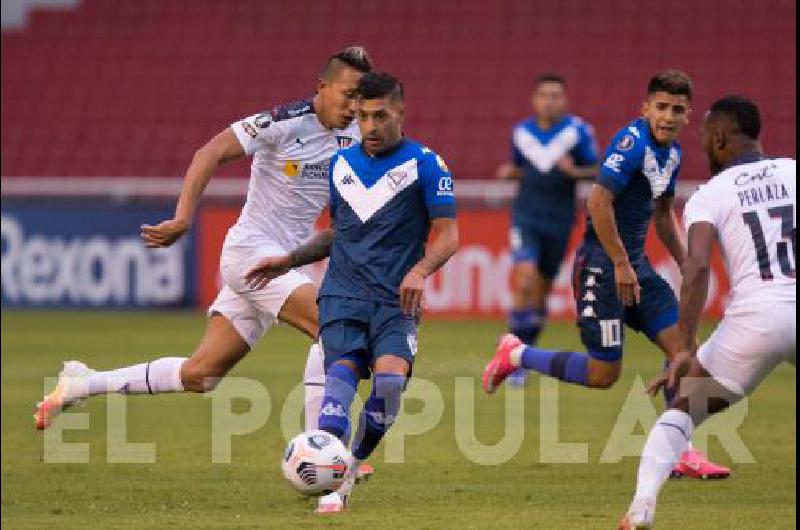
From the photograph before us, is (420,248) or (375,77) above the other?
(375,77)

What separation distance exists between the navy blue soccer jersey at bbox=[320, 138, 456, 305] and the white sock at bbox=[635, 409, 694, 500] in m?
1.40

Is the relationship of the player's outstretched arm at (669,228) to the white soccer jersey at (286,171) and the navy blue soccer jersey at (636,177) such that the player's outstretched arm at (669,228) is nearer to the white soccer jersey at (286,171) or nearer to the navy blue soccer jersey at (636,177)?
the navy blue soccer jersey at (636,177)

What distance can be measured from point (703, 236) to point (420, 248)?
5.00 feet

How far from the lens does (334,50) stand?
2752cm

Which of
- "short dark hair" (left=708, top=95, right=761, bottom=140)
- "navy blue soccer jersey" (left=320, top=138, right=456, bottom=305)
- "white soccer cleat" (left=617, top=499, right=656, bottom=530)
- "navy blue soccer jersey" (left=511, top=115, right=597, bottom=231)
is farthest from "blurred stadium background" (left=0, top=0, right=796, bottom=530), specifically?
"short dark hair" (left=708, top=95, right=761, bottom=140)

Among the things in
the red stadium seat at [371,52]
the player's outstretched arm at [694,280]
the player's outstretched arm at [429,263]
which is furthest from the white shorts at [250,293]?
the red stadium seat at [371,52]

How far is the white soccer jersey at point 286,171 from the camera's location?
8.53m

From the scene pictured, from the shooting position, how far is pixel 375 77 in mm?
7539

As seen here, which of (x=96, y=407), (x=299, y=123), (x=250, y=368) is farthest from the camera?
(x=250, y=368)

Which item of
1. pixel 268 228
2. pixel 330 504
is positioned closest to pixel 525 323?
pixel 268 228

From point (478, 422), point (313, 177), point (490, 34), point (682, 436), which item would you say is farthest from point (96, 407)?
point (490, 34)

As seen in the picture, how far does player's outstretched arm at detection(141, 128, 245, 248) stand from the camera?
7.82 metres

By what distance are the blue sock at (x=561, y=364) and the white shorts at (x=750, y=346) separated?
8.74 ft

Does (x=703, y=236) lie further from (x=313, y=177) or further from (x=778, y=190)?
(x=313, y=177)
